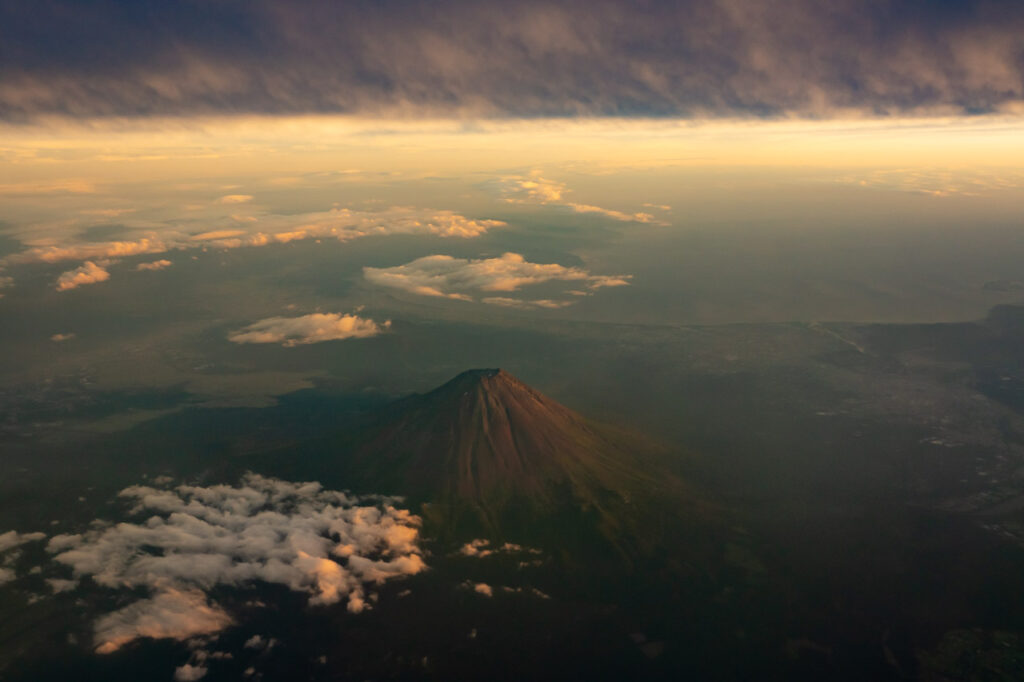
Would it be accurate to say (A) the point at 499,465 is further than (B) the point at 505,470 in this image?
Yes

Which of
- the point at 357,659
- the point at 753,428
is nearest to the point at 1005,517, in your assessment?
the point at 753,428

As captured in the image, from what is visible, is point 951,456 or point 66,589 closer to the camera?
point 66,589

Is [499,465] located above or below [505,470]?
above

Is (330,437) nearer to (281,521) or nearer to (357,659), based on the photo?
(281,521)

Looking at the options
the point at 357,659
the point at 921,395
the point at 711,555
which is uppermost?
the point at 921,395

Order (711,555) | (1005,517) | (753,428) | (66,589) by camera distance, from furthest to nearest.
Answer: (753,428) → (1005,517) → (711,555) → (66,589)

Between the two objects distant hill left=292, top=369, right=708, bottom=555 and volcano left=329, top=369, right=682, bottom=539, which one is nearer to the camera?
distant hill left=292, top=369, right=708, bottom=555

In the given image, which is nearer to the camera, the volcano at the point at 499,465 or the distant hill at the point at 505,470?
the distant hill at the point at 505,470

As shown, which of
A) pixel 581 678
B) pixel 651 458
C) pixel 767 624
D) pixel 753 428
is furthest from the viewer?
pixel 753 428
